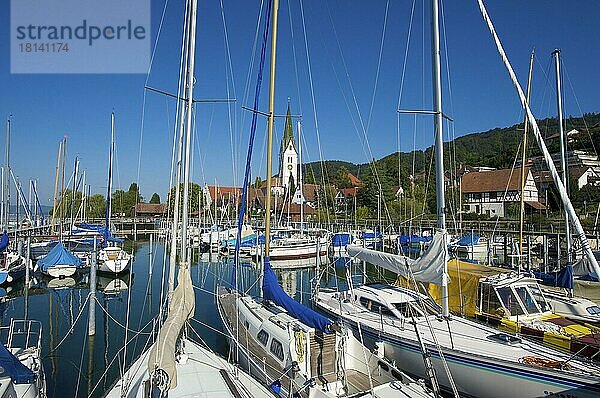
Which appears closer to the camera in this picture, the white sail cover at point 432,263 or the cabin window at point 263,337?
the cabin window at point 263,337

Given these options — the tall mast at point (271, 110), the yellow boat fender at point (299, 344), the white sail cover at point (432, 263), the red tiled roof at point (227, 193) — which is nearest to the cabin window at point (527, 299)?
the white sail cover at point (432, 263)

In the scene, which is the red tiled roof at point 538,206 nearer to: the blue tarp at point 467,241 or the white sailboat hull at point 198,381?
the blue tarp at point 467,241

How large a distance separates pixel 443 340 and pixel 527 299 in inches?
160

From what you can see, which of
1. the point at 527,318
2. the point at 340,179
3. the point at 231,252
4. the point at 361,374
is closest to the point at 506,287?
the point at 527,318

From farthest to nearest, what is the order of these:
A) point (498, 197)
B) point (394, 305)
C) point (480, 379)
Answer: point (498, 197)
point (394, 305)
point (480, 379)

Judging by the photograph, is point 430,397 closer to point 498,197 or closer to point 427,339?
point 427,339

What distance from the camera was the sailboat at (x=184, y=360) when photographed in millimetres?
7258

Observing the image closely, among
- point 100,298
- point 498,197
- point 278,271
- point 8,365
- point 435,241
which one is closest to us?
point 8,365

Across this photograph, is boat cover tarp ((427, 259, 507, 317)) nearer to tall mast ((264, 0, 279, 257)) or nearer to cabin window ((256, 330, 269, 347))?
cabin window ((256, 330, 269, 347))

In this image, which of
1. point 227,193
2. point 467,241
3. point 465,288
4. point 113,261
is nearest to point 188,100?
point 465,288

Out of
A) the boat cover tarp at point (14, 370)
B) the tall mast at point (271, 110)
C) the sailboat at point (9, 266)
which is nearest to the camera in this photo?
the boat cover tarp at point (14, 370)

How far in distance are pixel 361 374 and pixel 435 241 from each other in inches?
169

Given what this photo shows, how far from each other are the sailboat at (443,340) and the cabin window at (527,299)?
2.24 m

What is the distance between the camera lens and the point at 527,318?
13062 millimetres
